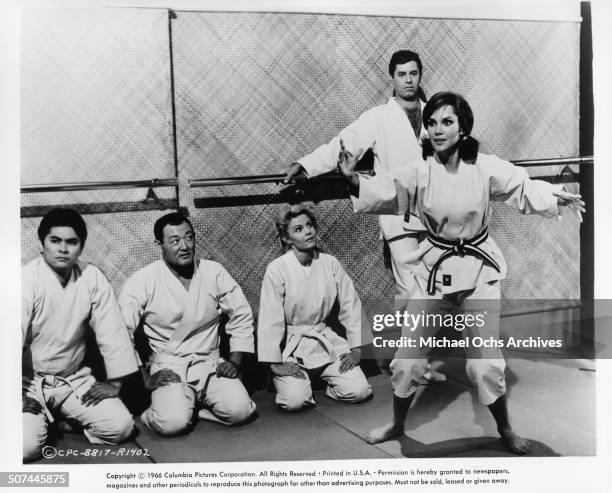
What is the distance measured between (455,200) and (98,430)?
142cm

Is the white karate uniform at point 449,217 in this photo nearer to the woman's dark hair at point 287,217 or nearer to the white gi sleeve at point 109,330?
the woman's dark hair at point 287,217

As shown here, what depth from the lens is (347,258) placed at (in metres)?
2.12

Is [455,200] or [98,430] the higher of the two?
[455,200]

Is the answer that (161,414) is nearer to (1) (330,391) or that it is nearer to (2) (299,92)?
(1) (330,391)

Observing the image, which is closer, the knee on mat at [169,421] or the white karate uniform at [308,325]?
the knee on mat at [169,421]

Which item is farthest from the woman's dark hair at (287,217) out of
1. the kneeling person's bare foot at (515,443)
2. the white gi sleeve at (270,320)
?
the kneeling person's bare foot at (515,443)

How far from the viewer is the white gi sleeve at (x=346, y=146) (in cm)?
206

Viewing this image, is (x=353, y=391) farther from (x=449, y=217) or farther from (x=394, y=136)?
(x=394, y=136)

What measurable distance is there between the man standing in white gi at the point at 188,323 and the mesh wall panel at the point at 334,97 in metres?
0.08

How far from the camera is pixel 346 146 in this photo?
2070 millimetres

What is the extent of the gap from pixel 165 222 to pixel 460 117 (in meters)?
1.08

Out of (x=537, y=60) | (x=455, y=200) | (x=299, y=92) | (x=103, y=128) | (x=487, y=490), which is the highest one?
(x=537, y=60)

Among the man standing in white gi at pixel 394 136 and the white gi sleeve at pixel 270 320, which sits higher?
the man standing in white gi at pixel 394 136

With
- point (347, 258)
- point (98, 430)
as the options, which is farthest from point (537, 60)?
point (98, 430)
